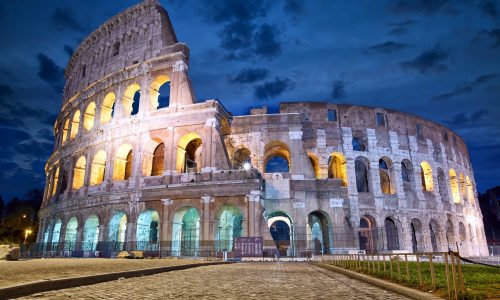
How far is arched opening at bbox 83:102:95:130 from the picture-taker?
31.6 metres

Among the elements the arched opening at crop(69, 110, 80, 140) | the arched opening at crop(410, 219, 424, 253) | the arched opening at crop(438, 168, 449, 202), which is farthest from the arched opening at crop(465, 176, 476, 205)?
the arched opening at crop(69, 110, 80, 140)

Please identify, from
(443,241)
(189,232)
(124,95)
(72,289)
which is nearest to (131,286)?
(72,289)

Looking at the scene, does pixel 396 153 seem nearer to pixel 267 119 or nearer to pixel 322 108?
pixel 322 108

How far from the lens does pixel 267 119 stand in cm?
2659

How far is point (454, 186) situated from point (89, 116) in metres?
37.0

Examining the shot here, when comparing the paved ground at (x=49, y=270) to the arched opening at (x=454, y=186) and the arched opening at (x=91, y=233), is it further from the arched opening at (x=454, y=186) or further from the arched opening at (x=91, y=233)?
the arched opening at (x=454, y=186)

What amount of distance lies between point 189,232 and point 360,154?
51.4ft

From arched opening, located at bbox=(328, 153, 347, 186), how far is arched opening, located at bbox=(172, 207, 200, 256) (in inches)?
494

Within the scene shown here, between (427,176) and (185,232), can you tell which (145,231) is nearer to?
(185,232)

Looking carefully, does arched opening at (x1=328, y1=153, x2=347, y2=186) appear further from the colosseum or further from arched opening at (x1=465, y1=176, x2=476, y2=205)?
arched opening at (x1=465, y1=176, x2=476, y2=205)

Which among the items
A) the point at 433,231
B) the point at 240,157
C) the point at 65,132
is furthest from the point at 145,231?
the point at 433,231

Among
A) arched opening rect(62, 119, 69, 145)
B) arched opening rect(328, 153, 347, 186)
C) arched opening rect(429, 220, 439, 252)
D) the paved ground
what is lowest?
the paved ground

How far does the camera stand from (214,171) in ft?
74.9

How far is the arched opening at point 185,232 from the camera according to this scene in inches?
885
